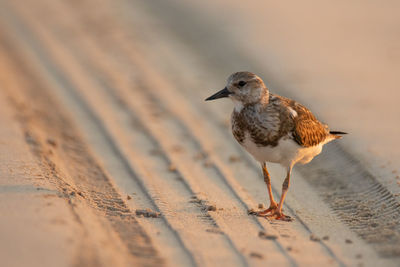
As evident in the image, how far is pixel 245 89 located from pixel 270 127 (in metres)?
0.58

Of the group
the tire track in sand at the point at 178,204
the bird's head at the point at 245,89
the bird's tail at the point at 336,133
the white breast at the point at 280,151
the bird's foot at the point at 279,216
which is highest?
the bird's head at the point at 245,89

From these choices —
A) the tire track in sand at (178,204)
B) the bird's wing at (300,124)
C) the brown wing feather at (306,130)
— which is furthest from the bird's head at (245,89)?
the tire track in sand at (178,204)

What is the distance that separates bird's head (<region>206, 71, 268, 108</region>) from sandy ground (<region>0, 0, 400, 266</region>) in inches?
47.4

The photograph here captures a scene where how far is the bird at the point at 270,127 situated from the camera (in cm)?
680

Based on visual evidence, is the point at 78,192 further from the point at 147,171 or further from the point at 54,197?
the point at 147,171

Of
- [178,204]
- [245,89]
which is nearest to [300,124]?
[245,89]

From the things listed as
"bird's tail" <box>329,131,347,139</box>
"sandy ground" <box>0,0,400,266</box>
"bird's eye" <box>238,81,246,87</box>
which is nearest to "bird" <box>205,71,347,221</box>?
"bird's eye" <box>238,81,246,87</box>

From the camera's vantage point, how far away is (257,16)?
1507 centimetres

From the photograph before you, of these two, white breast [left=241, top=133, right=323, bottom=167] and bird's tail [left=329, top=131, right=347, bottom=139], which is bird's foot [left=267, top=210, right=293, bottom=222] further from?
bird's tail [left=329, top=131, right=347, bottom=139]

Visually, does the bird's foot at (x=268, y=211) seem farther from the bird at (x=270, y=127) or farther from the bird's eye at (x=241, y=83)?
the bird's eye at (x=241, y=83)

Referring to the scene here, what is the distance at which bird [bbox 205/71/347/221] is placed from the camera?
6.80 meters

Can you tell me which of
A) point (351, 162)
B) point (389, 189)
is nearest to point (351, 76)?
point (351, 162)

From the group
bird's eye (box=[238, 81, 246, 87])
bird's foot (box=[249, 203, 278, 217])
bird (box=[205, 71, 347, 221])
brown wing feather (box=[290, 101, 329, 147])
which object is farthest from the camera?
bird's eye (box=[238, 81, 246, 87])

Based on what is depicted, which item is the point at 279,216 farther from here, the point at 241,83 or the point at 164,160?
the point at 164,160
